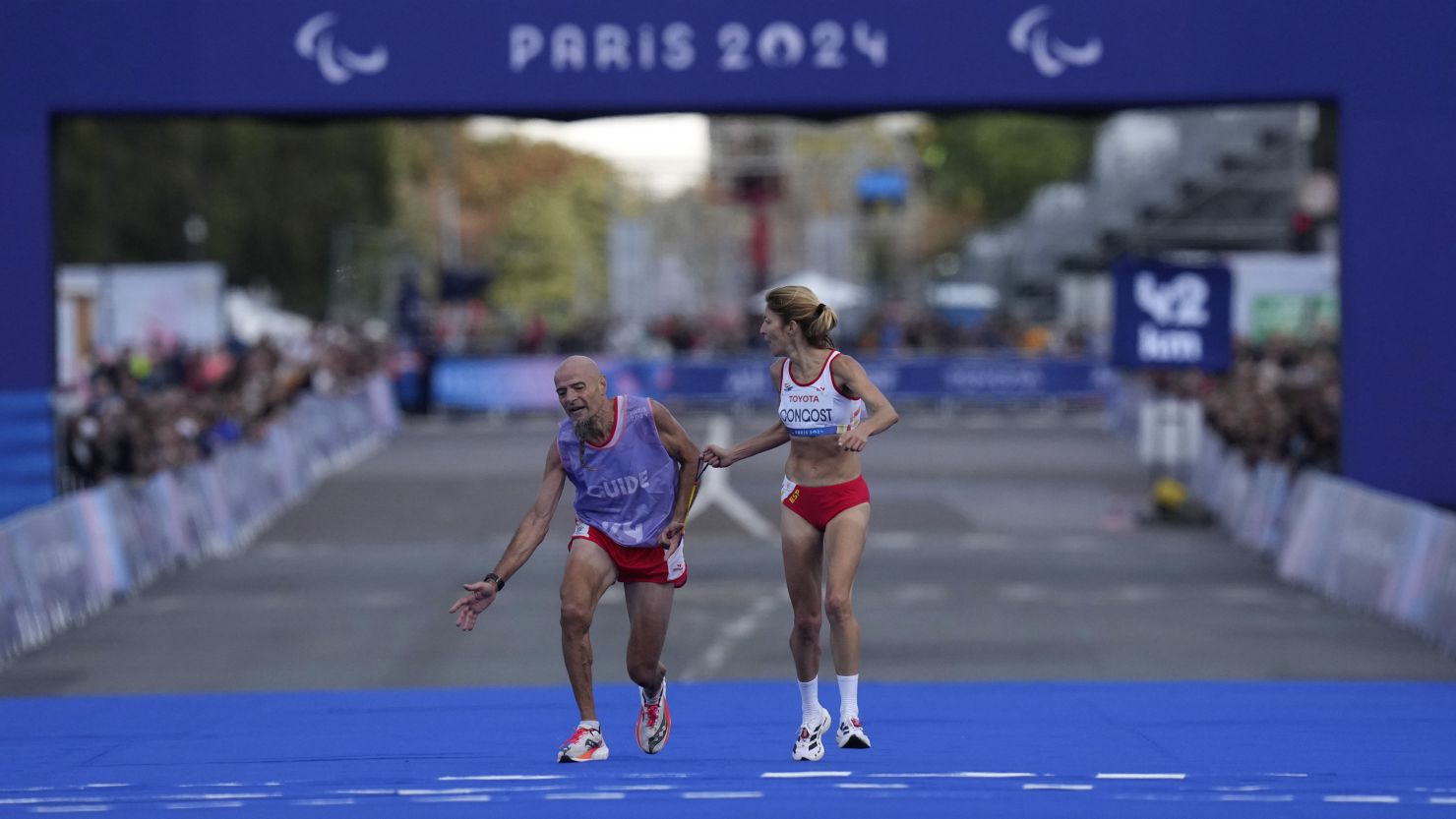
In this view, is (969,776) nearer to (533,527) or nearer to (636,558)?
(636,558)

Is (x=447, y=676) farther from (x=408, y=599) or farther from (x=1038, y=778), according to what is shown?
(x=1038, y=778)

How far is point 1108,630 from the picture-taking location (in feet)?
57.6

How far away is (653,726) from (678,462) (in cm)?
121

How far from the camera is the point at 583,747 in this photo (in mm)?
9898

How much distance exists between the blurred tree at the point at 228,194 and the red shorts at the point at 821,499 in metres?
53.3

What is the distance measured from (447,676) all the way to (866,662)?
2909 millimetres

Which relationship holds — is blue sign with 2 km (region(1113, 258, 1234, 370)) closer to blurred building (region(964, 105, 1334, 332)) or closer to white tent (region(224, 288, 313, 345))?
blurred building (region(964, 105, 1334, 332))

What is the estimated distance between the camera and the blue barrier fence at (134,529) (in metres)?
17.1

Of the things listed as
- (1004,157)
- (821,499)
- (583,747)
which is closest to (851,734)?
(821,499)

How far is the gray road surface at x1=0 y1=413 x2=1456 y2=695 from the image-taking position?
1566cm

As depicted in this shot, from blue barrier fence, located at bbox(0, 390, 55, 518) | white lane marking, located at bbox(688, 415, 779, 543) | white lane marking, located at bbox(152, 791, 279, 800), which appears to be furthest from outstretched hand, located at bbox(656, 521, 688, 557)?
white lane marking, located at bbox(688, 415, 779, 543)

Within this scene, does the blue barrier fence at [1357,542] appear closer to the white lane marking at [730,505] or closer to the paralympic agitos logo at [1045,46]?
the paralympic agitos logo at [1045,46]

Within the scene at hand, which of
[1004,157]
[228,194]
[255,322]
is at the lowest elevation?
[255,322]

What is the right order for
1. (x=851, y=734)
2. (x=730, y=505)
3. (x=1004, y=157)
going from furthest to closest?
(x=1004, y=157)
(x=730, y=505)
(x=851, y=734)
